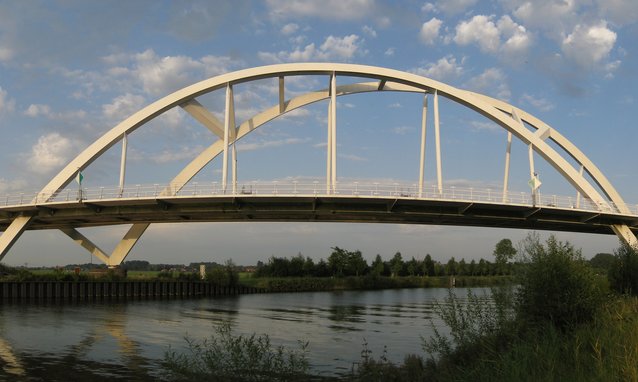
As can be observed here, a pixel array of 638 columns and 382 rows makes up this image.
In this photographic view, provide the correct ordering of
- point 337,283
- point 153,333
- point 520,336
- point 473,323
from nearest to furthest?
point 520,336 < point 473,323 < point 153,333 < point 337,283

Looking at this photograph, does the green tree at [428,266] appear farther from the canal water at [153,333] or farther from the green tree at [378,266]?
the canal water at [153,333]

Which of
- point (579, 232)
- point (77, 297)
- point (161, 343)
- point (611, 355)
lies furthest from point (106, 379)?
point (77, 297)

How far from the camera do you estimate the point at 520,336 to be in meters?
12.8

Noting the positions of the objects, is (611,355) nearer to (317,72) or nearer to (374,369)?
(374,369)

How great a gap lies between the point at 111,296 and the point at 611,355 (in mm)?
46561

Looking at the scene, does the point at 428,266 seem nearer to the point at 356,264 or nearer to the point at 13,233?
the point at 356,264

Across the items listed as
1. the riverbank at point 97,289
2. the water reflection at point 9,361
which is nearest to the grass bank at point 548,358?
the water reflection at point 9,361

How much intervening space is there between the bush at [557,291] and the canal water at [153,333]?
2433 mm

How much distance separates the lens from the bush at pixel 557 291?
13.1m

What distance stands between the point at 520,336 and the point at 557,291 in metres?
1.52

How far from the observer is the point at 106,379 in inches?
615

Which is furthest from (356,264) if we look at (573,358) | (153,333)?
(573,358)

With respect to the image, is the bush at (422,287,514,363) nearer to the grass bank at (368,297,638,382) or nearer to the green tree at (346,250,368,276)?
the grass bank at (368,297,638,382)

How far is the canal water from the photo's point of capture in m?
17.7
